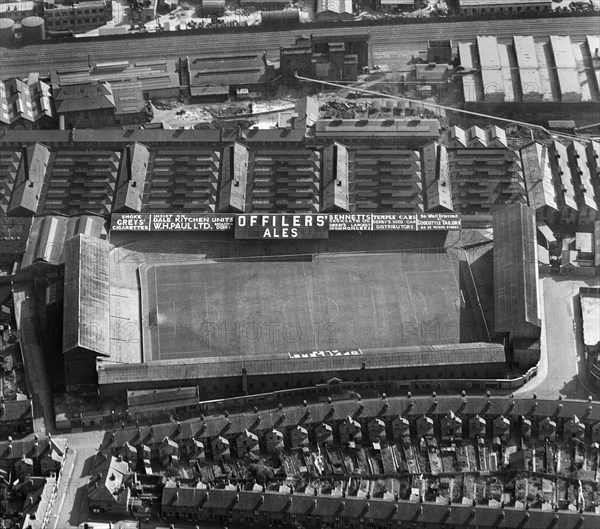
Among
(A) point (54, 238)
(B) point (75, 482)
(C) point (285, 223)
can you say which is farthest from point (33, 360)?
(C) point (285, 223)

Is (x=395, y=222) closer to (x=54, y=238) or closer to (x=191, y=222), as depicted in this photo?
(x=191, y=222)

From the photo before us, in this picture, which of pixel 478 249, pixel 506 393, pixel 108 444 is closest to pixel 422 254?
pixel 478 249

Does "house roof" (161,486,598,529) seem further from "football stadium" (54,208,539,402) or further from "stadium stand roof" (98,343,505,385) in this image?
"stadium stand roof" (98,343,505,385)

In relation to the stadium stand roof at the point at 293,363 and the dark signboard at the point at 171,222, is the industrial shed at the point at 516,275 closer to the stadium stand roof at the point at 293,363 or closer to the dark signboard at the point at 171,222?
the stadium stand roof at the point at 293,363

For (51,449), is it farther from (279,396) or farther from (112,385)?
(279,396)

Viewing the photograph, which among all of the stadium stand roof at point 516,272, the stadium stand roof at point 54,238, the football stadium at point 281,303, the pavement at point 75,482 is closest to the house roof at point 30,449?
the pavement at point 75,482

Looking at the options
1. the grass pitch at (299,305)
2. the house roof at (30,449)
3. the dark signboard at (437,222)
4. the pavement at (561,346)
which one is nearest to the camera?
Result: the house roof at (30,449)

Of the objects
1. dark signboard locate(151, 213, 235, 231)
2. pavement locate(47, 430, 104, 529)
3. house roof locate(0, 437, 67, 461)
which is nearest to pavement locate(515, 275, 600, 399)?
dark signboard locate(151, 213, 235, 231)
